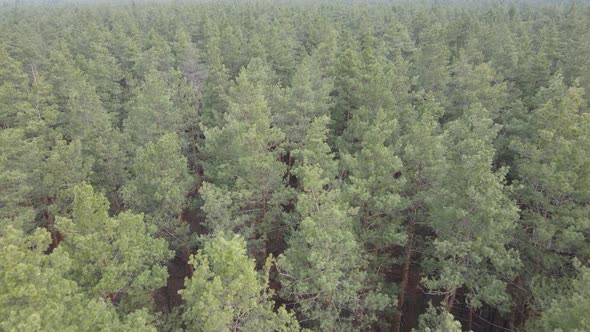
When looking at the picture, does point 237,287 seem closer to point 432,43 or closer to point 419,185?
point 419,185

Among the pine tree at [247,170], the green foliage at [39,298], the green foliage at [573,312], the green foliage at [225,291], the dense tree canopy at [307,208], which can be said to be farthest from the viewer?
the pine tree at [247,170]

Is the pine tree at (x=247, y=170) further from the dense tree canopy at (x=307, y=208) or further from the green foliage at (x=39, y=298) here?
the green foliage at (x=39, y=298)

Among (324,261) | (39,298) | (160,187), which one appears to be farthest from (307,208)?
(39,298)

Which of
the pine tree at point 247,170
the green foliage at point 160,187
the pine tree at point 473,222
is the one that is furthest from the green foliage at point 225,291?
the pine tree at point 473,222

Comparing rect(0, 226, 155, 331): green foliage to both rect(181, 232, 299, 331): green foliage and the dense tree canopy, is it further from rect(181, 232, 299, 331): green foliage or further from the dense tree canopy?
rect(181, 232, 299, 331): green foliage

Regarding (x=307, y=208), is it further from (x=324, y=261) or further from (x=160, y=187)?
(x=160, y=187)

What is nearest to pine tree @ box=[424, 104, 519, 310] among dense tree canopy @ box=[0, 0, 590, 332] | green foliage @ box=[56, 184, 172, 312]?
dense tree canopy @ box=[0, 0, 590, 332]

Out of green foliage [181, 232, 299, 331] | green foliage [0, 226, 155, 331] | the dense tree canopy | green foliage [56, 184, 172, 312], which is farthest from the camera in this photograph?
green foliage [56, 184, 172, 312]

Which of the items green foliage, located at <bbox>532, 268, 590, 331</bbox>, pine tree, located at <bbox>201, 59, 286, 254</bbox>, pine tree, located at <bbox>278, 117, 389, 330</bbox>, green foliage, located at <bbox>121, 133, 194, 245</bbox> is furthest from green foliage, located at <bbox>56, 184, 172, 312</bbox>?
green foliage, located at <bbox>532, 268, 590, 331</bbox>

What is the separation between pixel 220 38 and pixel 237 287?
113 ft

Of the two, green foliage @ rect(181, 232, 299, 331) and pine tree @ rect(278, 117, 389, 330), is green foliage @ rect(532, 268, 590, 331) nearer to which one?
pine tree @ rect(278, 117, 389, 330)

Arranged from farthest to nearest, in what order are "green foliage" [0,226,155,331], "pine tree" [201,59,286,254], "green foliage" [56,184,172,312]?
"pine tree" [201,59,286,254], "green foliage" [56,184,172,312], "green foliage" [0,226,155,331]

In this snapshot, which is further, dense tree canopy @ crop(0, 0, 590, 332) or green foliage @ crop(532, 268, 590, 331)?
dense tree canopy @ crop(0, 0, 590, 332)

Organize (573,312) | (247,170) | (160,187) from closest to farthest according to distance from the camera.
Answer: (573,312) < (160,187) < (247,170)
